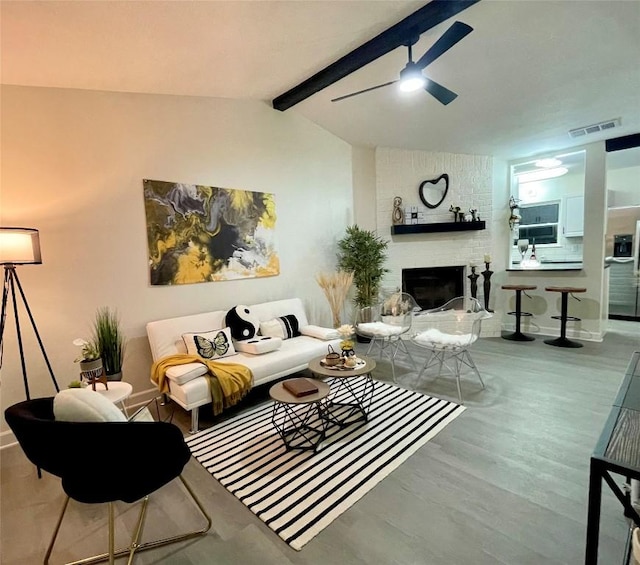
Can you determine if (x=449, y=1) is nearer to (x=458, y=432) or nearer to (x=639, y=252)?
(x=458, y=432)

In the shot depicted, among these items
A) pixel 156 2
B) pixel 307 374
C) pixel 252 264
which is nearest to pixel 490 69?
pixel 156 2

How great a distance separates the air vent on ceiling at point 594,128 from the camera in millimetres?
4014

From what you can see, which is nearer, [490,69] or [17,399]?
[17,399]

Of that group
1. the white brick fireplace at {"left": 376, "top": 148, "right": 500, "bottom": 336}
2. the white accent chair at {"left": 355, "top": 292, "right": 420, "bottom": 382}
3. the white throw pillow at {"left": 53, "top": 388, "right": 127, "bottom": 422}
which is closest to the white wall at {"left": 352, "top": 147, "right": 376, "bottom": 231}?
the white brick fireplace at {"left": 376, "top": 148, "right": 500, "bottom": 336}

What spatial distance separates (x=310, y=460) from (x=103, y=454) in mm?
1291

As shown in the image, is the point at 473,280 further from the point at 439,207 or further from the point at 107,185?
the point at 107,185

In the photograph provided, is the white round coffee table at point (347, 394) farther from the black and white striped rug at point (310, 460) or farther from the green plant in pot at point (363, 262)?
the green plant in pot at point (363, 262)

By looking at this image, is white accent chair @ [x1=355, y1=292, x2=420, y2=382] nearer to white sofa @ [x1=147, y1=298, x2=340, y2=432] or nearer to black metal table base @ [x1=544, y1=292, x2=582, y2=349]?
white sofa @ [x1=147, y1=298, x2=340, y2=432]

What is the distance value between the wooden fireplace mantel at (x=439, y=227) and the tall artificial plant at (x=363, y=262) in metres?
0.46

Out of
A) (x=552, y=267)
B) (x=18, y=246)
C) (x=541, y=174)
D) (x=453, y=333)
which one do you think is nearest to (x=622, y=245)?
(x=552, y=267)

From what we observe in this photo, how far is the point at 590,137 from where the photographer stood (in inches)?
176

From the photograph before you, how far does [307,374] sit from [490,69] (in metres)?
3.58

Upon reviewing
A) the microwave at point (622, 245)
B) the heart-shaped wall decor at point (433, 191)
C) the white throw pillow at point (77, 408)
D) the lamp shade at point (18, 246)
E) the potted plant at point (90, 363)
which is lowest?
the potted plant at point (90, 363)

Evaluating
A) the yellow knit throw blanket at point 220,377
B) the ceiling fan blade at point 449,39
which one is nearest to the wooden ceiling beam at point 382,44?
the ceiling fan blade at point 449,39
